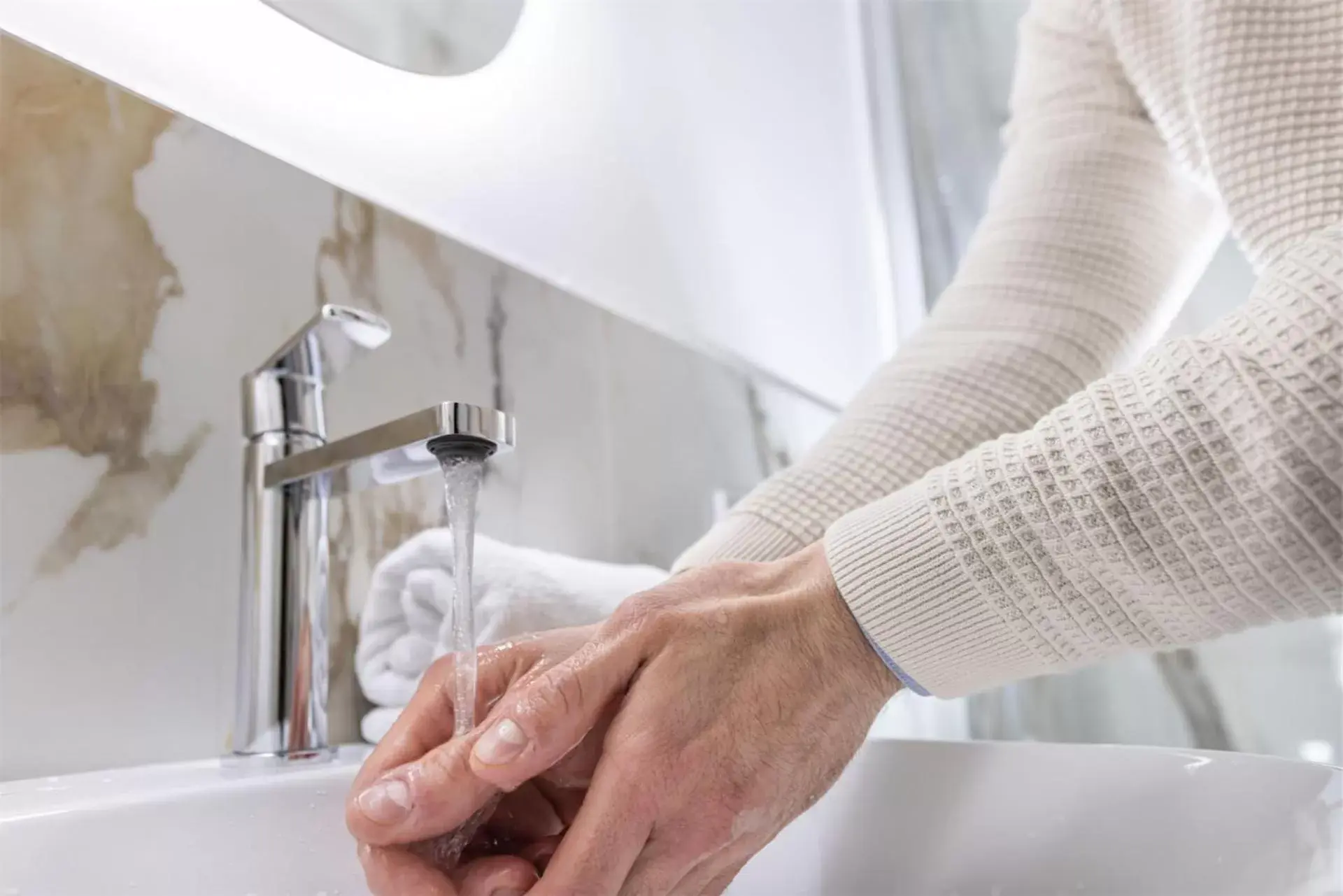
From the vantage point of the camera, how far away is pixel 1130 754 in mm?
519

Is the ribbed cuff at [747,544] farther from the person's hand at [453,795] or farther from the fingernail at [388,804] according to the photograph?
the fingernail at [388,804]

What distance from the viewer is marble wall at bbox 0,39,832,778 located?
0.53 meters

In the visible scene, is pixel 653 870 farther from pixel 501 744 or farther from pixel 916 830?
pixel 916 830

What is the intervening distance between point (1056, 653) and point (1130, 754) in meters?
0.11

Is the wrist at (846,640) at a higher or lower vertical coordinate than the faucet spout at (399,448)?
lower

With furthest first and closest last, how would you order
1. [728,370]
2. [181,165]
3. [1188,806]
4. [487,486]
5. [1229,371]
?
[728,370]
[487,486]
[181,165]
[1188,806]
[1229,371]

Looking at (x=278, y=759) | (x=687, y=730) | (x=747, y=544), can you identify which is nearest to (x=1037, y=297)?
(x=747, y=544)

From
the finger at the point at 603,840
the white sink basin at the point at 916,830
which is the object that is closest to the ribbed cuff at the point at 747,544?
the white sink basin at the point at 916,830

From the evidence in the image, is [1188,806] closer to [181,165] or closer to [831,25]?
[181,165]

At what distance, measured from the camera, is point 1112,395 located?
0.42 m

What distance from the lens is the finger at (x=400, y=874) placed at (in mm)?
376

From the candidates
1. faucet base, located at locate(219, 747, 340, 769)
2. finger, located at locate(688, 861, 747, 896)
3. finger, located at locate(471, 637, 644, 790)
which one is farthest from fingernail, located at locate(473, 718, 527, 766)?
faucet base, located at locate(219, 747, 340, 769)

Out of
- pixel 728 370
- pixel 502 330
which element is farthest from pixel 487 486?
pixel 728 370

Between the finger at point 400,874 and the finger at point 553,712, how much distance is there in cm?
4
